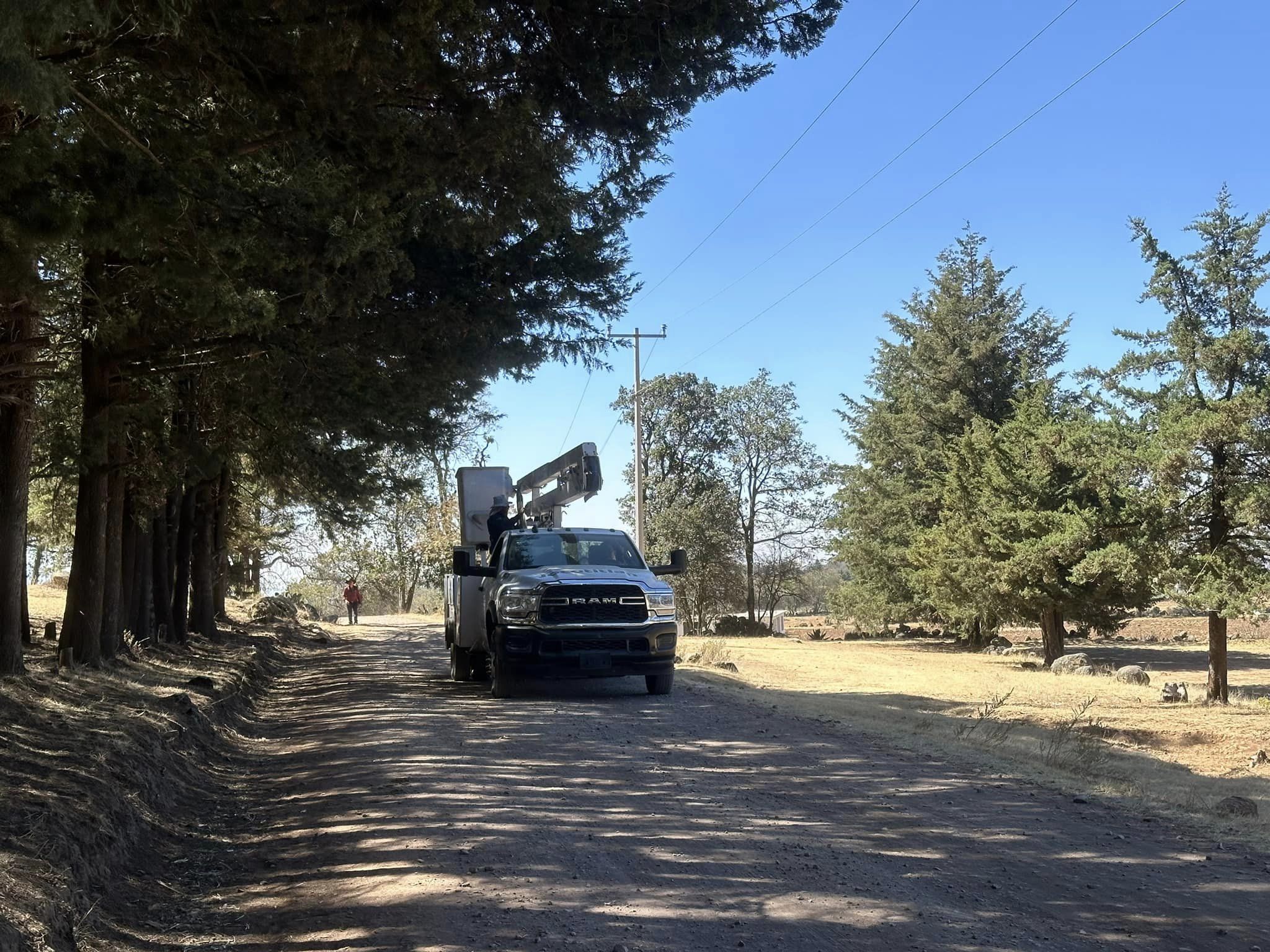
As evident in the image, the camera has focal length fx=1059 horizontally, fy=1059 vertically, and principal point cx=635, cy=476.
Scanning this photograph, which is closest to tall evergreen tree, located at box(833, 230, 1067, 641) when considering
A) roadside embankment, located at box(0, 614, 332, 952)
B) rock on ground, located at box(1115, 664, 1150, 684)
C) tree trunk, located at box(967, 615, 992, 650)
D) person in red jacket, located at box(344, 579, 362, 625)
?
tree trunk, located at box(967, 615, 992, 650)

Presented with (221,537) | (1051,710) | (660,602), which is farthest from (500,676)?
(221,537)

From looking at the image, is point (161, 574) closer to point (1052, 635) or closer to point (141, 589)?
point (141, 589)

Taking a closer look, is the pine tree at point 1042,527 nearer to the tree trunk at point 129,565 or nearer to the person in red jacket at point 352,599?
the tree trunk at point 129,565

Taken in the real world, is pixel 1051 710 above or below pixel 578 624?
below

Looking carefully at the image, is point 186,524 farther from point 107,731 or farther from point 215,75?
point 215,75

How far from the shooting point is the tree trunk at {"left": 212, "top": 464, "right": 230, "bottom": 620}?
25.5 m

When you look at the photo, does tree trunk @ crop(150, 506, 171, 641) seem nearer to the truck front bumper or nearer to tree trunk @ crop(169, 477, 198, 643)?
tree trunk @ crop(169, 477, 198, 643)

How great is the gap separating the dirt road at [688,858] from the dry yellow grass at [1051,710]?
1.47m

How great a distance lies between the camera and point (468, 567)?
14578mm

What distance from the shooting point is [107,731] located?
31.0 ft

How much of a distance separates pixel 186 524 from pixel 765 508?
3721 centimetres

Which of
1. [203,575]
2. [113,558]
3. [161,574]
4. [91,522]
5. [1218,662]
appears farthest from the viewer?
[1218,662]

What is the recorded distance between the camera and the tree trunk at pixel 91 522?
14016 millimetres

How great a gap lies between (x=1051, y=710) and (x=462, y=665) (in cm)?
1010
